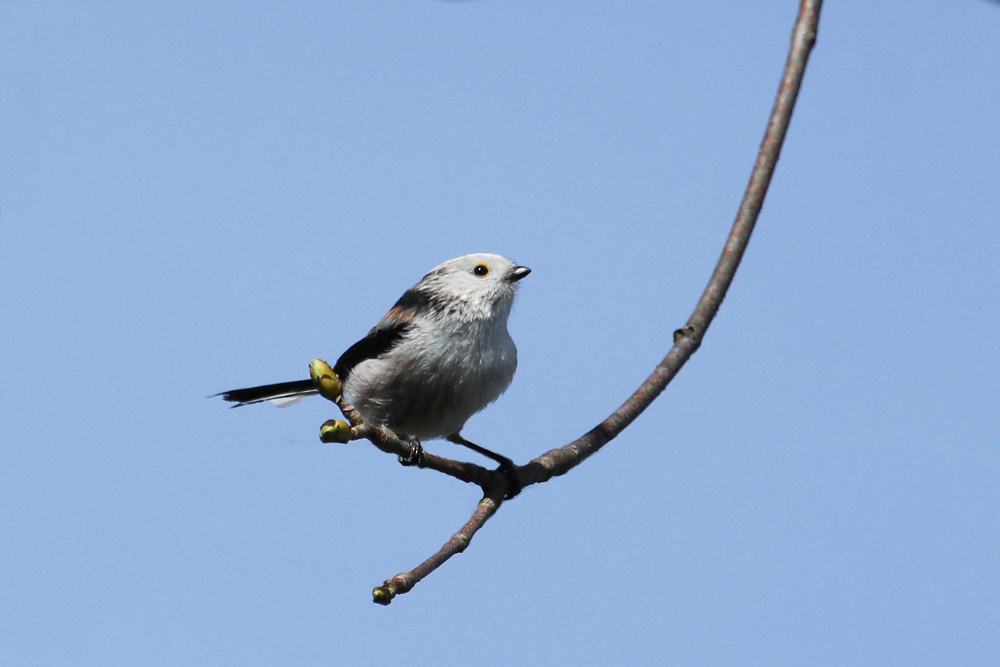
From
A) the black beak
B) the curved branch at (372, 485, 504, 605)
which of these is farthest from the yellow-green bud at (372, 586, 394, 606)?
the black beak

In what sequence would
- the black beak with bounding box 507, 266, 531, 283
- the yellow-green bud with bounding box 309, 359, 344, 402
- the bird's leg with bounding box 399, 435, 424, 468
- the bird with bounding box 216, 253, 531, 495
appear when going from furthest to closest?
the black beak with bounding box 507, 266, 531, 283, the bird with bounding box 216, 253, 531, 495, the bird's leg with bounding box 399, 435, 424, 468, the yellow-green bud with bounding box 309, 359, 344, 402

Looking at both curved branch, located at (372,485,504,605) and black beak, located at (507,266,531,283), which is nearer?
curved branch, located at (372,485,504,605)

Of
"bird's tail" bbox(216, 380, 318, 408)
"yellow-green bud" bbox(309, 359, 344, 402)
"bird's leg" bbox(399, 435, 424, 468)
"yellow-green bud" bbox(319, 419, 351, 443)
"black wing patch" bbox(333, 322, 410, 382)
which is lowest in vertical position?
"bird's leg" bbox(399, 435, 424, 468)

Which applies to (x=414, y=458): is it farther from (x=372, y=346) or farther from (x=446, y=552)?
(x=372, y=346)

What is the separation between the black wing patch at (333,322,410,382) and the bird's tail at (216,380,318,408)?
48 cm

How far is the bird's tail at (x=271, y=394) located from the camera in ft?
17.7

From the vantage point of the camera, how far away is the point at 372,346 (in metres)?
4.69

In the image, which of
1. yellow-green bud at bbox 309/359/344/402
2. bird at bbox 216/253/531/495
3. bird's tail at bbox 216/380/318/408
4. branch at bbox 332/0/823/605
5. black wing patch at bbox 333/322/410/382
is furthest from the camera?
bird's tail at bbox 216/380/318/408

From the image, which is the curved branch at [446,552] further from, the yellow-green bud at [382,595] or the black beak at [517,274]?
the black beak at [517,274]

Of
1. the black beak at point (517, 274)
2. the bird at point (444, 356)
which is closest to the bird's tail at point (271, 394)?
the bird at point (444, 356)

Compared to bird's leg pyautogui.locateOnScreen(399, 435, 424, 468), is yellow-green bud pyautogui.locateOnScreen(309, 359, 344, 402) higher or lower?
higher

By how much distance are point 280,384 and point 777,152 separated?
3.49 meters

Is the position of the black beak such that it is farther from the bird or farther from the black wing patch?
the black wing patch

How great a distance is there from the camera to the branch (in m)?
2.89
